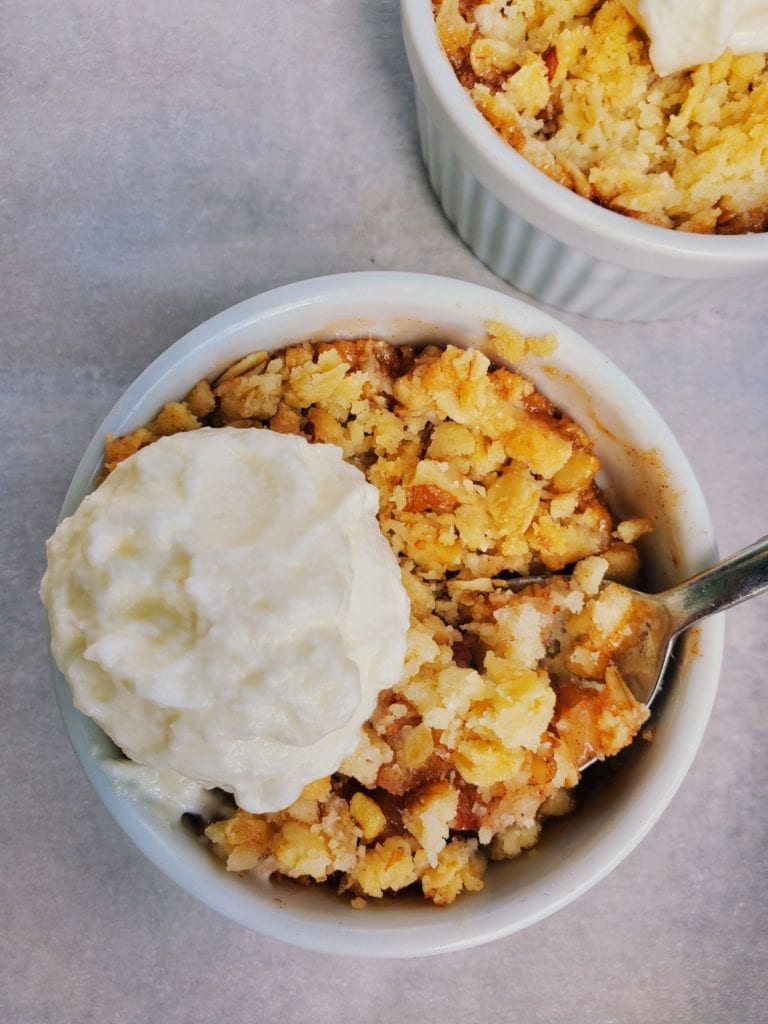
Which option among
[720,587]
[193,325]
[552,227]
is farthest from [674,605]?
[193,325]

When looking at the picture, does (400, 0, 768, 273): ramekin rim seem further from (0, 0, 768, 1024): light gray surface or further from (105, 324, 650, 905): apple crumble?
(0, 0, 768, 1024): light gray surface

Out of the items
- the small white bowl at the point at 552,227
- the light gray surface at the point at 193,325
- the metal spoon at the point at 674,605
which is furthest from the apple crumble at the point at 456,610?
the light gray surface at the point at 193,325

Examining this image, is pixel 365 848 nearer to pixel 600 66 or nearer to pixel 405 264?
pixel 405 264

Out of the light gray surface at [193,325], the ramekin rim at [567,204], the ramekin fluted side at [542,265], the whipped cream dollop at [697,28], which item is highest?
the whipped cream dollop at [697,28]

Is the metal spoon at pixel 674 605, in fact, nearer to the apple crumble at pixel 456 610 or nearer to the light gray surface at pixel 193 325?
the apple crumble at pixel 456 610

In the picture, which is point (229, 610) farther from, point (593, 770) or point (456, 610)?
point (593, 770)

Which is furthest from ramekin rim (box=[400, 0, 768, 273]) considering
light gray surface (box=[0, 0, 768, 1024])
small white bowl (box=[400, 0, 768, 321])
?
light gray surface (box=[0, 0, 768, 1024])

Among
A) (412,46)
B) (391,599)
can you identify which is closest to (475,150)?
(412,46)
